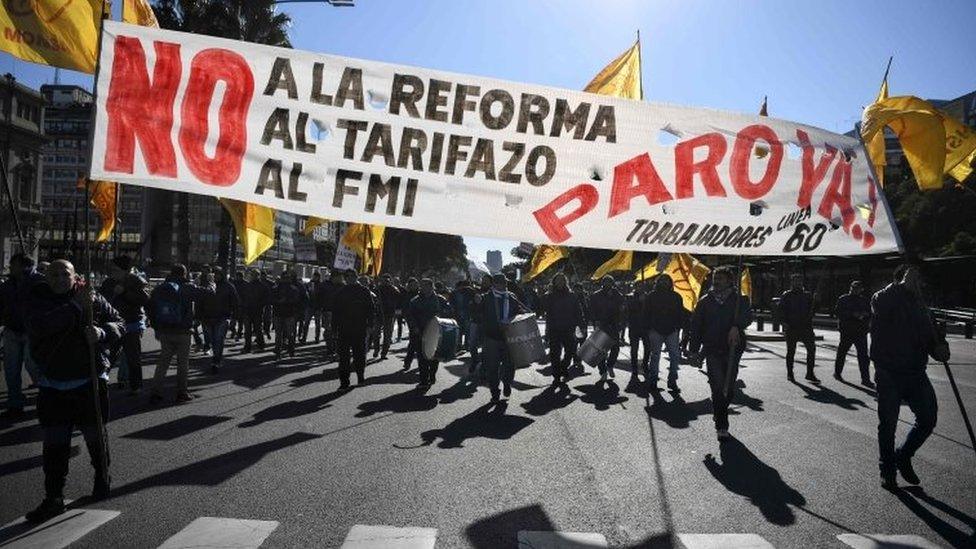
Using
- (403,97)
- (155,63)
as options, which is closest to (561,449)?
(403,97)

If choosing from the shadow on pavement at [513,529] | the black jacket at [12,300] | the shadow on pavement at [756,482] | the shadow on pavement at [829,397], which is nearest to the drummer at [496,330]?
the shadow on pavement at [756,482]

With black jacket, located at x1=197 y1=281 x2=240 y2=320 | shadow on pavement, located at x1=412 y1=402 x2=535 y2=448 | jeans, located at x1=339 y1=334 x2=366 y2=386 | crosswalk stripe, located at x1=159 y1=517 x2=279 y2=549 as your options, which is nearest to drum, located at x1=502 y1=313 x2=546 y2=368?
shadow on pavement, located at x1=412 y1=402 x2=535 y2=448

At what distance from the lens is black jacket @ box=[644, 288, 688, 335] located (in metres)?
10.3

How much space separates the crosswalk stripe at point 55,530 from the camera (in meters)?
3.73

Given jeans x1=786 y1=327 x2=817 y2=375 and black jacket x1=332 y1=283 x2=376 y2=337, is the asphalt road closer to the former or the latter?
black jacket x1=332 y1=283 x2=376 y2=337

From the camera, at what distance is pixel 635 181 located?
4.54m

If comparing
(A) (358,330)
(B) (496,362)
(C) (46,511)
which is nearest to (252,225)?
(A) (358,330)

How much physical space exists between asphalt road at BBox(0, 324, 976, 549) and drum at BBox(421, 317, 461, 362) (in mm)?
1108

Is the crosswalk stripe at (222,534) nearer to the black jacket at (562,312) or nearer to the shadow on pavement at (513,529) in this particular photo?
the shadow on pavement at (513,529)

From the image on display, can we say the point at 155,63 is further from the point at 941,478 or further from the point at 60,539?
the point at 941,478

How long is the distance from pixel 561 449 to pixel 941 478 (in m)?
3.32

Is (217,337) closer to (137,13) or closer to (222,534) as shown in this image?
(137,13)

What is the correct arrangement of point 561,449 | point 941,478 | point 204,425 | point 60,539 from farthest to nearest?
point 204,425 < point 561,449 < point 941,478 < point 60,539

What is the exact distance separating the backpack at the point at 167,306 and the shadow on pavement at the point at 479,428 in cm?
383
